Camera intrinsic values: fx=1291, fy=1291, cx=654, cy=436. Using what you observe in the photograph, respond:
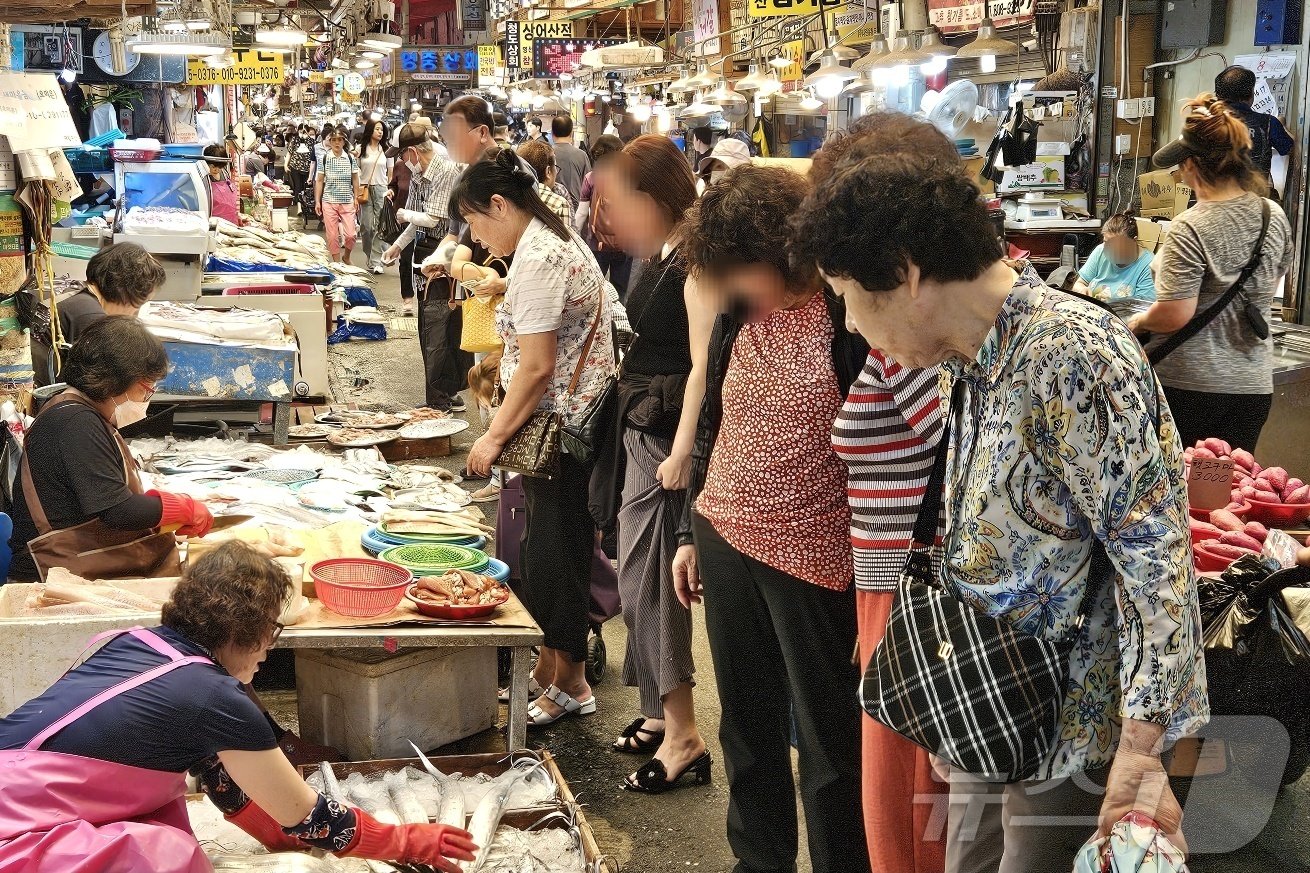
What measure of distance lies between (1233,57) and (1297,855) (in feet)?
21.8

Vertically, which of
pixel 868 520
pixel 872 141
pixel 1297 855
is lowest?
pixel 1297 855

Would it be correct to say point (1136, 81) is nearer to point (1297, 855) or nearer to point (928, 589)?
point (1297, 855)

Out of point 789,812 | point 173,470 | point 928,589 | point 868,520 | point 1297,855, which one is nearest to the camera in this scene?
point 928,589

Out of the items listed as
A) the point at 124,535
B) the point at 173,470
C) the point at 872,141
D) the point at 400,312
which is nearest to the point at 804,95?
the point at 400,312

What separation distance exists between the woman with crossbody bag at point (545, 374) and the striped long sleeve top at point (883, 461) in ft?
6.16

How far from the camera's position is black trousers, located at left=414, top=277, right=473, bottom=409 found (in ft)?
28.5

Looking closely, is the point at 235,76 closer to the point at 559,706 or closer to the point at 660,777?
the point at 559,706

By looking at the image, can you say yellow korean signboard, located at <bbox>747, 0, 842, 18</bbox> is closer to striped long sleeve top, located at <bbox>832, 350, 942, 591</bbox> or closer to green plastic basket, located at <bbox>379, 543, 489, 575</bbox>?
green plastic basket, located at <bbox>379, 543, 489, 575</bbox>

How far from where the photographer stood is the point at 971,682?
2121 millimetres

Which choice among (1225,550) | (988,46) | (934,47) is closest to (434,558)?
(1225,550)

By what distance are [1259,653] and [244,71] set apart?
65.4 ft

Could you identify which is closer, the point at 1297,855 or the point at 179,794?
the point at 179,794

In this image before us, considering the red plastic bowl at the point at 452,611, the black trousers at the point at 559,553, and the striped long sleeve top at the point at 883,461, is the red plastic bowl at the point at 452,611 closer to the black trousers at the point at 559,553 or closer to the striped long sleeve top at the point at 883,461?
the black trousers at the point at 559,553

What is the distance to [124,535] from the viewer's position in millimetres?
4145
